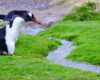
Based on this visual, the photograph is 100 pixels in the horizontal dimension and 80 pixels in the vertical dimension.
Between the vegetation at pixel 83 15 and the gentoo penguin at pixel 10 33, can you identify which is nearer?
the gentoo penguin at pixel 10 33

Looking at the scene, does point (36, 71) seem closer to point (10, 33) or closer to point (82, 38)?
point (10, 33)

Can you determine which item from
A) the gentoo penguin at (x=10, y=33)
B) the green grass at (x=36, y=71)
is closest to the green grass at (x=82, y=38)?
the gentoo penguin at (x=10, y=33)

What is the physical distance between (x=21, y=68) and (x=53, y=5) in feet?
94.3

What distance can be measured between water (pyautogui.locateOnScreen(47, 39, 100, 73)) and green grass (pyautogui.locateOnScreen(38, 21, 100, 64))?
0.99ft

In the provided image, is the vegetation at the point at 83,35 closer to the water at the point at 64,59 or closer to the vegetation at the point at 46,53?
the vegetation at the point at 46,53

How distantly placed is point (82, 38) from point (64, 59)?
9.40ft

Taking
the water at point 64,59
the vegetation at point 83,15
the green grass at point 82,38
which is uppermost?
the vegetation at point 83,15

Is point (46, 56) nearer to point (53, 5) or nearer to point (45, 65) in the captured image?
point (45, 65)

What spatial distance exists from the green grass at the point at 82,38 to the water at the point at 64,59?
302 mm

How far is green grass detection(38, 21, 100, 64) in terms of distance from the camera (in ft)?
36.1

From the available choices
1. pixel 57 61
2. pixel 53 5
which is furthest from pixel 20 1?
pixel 57 61

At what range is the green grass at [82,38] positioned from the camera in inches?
434

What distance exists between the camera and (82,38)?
14.0 meters

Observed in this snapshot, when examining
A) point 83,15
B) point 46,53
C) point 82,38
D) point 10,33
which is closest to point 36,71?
point 10,33
